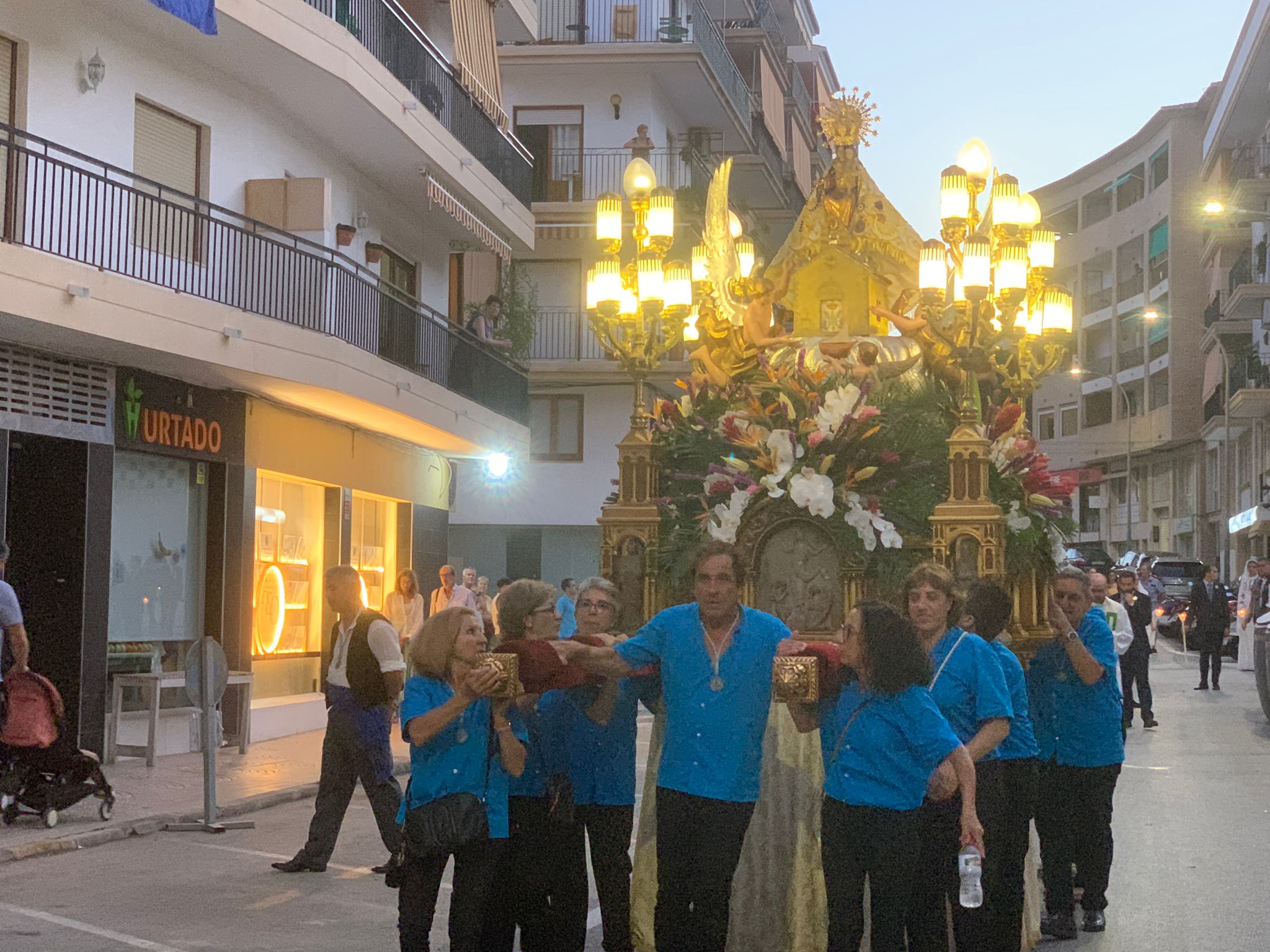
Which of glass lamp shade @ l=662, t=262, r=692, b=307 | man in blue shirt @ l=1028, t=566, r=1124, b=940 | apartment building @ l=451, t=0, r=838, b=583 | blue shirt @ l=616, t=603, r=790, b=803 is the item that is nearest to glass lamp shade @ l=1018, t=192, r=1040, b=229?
glass lamp shade @ l=662, t=262, r=692, b=307

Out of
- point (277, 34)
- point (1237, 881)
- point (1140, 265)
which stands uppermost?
point (1140, 265)

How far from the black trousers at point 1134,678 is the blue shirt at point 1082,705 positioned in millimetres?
9800

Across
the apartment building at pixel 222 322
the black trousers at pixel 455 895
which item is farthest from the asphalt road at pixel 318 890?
the apartment building at pixel 222 322

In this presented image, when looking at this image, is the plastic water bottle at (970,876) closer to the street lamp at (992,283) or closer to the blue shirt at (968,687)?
the blue shirt at (968,687)

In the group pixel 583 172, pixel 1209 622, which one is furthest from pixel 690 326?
pixel 583 172

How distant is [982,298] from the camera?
11.4m

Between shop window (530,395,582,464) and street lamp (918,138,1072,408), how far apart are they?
23.6 metres

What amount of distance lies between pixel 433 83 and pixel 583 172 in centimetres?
1256

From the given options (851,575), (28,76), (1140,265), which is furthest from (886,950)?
(1140,265)

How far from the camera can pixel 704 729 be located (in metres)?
6.43

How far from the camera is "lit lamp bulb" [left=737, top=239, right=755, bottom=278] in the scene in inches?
487

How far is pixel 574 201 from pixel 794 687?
101 feet

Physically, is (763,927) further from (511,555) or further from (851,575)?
(511,555)

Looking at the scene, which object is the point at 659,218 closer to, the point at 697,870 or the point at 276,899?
the point at 276,899
